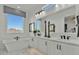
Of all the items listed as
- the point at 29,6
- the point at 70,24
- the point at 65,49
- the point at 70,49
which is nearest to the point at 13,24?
the point at 29,6

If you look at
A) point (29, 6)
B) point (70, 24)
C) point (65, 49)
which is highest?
point (29, 6)

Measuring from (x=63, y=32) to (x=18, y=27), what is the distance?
7.95 ft

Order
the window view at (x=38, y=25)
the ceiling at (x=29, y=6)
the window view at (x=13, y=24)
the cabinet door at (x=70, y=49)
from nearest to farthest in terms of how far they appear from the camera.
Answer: the cabinet door at (x=70, y=49)
the ceiling at (x=29, y=6)
the window view at (x=13, y=24)
the window view at (x=38, y=25)

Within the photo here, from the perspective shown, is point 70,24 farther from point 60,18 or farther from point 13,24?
point 13,24

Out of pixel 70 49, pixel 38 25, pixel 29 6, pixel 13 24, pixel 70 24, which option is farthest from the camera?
pixel 38 25

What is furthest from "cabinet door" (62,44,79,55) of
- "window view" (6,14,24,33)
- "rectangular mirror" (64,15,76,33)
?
"window view" (6,14,24,33)

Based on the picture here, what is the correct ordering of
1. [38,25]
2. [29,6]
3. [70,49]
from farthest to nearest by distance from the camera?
1. [38,25]
2. [29,6]
3. [70,49]

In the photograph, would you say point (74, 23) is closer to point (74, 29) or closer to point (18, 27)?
point (74, 29)

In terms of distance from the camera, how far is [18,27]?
5.84 metres

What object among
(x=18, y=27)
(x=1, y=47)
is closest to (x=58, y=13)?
(x=18, y=27)

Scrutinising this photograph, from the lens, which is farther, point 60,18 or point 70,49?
point 60,18

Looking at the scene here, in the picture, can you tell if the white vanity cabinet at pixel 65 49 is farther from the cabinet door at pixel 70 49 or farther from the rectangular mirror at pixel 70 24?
the rectangular mirror at pixel 70 24

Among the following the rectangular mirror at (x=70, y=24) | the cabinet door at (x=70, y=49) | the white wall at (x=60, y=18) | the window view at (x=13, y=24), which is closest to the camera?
the cabinet door at (x=70, y=49)


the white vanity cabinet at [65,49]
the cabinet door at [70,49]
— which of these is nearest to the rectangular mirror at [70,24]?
the white vanity cabinet at [65,49]
